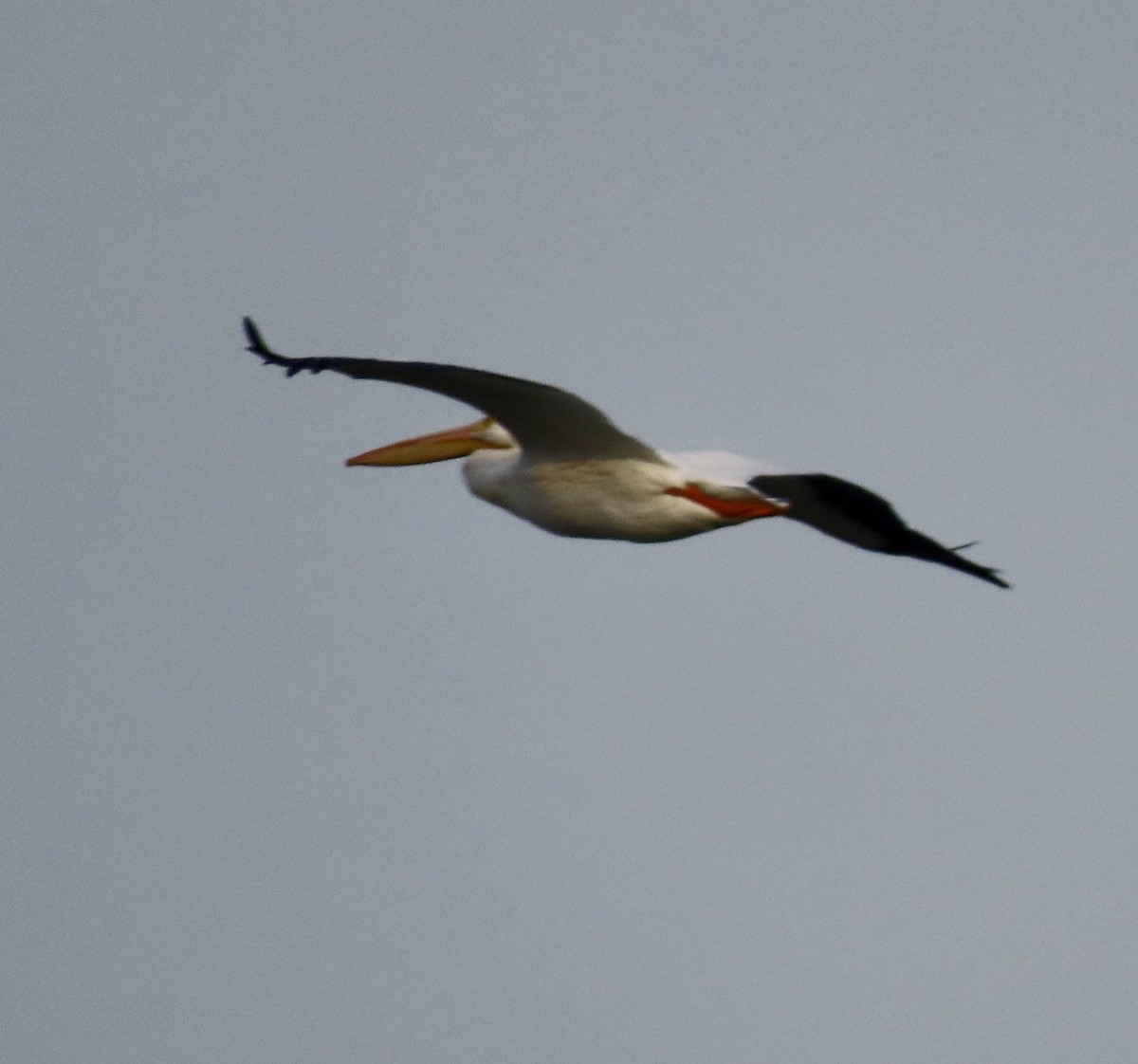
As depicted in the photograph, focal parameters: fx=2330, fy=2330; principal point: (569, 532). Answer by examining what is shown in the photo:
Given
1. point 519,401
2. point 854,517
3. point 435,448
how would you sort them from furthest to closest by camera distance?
point 435,448
point 854,517
point 519,401

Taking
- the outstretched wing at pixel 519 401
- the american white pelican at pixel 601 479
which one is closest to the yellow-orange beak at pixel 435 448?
the american white pelican at pixel 601 479

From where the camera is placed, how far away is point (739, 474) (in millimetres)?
11203

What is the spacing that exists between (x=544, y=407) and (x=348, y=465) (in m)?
2.40

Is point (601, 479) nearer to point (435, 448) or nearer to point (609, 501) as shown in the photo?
point (609, 501)

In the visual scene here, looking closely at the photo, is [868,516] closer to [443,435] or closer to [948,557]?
[948,557]

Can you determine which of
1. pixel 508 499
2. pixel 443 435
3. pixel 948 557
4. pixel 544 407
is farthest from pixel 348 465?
pixel 948 557

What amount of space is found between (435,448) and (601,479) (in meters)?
1.63

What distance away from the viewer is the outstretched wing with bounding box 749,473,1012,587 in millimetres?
10562

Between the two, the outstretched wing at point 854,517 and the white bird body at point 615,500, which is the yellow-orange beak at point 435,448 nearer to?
the white bird body at point 615,500

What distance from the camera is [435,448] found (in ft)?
41.0

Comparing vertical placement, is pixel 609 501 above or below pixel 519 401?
below

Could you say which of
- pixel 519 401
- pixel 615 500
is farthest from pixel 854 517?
pixel 519 401

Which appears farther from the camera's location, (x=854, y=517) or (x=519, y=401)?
(x=854, y=517)

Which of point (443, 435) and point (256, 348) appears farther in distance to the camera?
point (443, 435)
